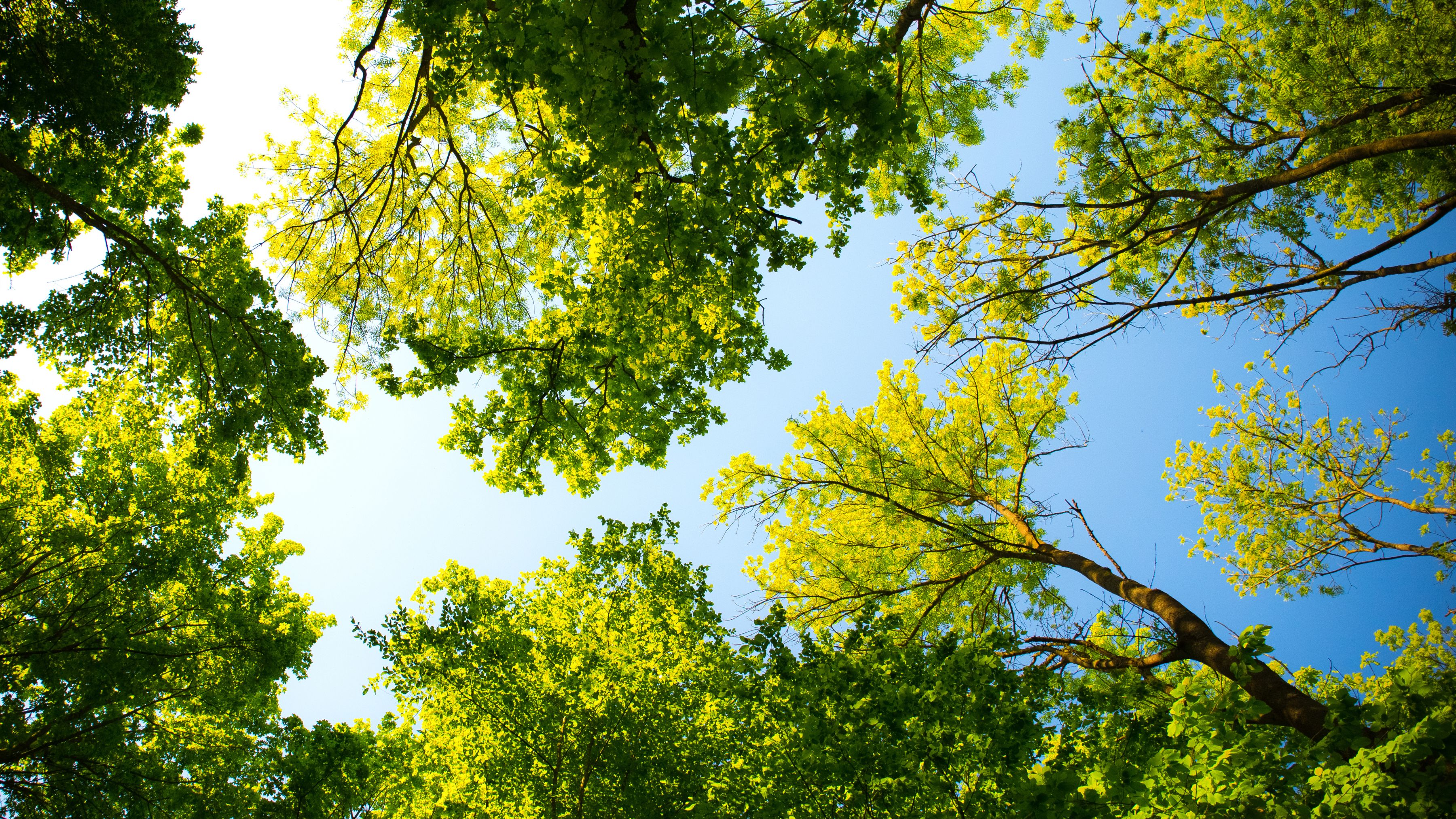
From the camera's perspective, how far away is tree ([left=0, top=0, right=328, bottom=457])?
4.55 meters

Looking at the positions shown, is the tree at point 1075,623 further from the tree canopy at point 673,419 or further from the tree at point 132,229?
the tree at point 132,229

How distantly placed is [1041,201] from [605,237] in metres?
4.08

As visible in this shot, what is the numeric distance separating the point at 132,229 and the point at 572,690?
629cm

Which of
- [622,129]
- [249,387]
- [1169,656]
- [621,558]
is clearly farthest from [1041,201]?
[249,387]

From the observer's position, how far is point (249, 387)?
20.0 ft

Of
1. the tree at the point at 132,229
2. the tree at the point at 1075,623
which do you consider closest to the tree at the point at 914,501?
the tree at the point at 1075,623

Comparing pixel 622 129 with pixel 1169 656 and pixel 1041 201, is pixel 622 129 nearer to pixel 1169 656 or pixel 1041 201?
pixel 1041 201

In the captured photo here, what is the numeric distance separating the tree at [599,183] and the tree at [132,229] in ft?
3.59

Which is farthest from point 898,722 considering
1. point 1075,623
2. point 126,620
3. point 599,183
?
point 126,620

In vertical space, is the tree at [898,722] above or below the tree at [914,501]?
below

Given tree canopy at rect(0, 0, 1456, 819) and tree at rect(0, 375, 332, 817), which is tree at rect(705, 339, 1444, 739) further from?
tree at rect(0, 375, 332, 817)

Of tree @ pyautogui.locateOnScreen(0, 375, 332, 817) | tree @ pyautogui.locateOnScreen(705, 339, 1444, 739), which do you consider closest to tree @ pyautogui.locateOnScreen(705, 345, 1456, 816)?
tree @ pyautogui.locateOnScreen(705, 339, 1444, 739)

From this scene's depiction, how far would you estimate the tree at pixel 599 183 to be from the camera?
3.70 m

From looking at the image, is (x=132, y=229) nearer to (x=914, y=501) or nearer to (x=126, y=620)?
(x=126, y=620)
